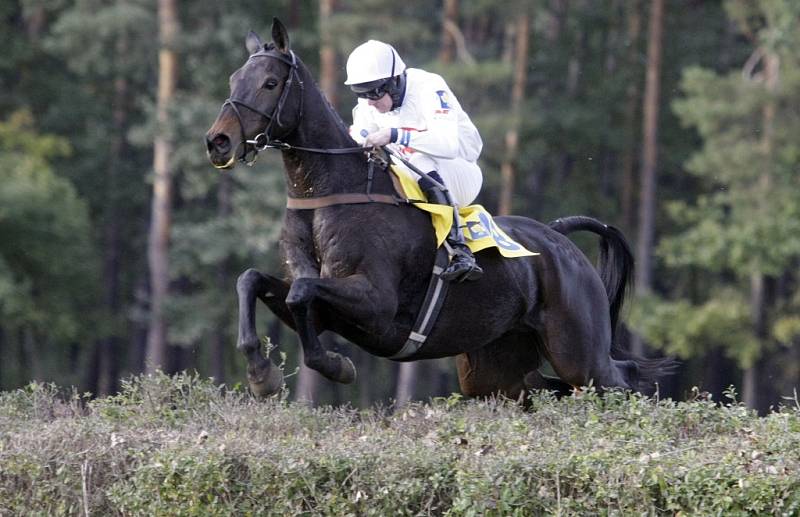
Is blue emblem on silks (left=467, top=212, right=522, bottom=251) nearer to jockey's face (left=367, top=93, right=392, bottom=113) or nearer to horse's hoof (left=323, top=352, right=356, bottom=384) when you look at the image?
jockey's face (left=367, top=93, right=392, bottom=113)

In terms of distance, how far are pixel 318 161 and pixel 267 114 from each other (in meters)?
0.45

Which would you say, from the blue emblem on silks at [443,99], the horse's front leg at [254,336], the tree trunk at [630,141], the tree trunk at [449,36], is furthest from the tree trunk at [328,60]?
the horse's front leg at [254,336]

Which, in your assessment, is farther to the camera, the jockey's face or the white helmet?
the jockey's face

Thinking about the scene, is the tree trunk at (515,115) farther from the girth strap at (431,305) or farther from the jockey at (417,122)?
the girth strap at (431,305)

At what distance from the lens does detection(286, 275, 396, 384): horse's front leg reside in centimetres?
692

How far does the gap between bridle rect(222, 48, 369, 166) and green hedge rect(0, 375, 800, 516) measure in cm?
Answer: 141

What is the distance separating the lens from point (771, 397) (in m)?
28.6

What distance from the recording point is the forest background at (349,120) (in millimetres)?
26109

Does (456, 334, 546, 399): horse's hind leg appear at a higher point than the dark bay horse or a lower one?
lower

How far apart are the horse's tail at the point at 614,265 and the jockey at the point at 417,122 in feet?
6.54

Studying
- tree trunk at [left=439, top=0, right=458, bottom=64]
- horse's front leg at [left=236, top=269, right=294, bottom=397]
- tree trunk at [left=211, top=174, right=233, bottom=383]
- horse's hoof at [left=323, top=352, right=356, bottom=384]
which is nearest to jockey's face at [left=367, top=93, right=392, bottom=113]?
horse's front leg at [left=236, top=269, right=294, bottom=397]

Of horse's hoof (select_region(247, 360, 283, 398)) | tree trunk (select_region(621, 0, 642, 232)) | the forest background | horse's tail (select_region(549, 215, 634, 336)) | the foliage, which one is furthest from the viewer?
tree trunk (select_region(621, 0, 642, 232))

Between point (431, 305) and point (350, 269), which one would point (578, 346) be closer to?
point (431, 305)

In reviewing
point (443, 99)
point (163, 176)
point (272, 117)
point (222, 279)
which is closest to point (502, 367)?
point (443, 99)
